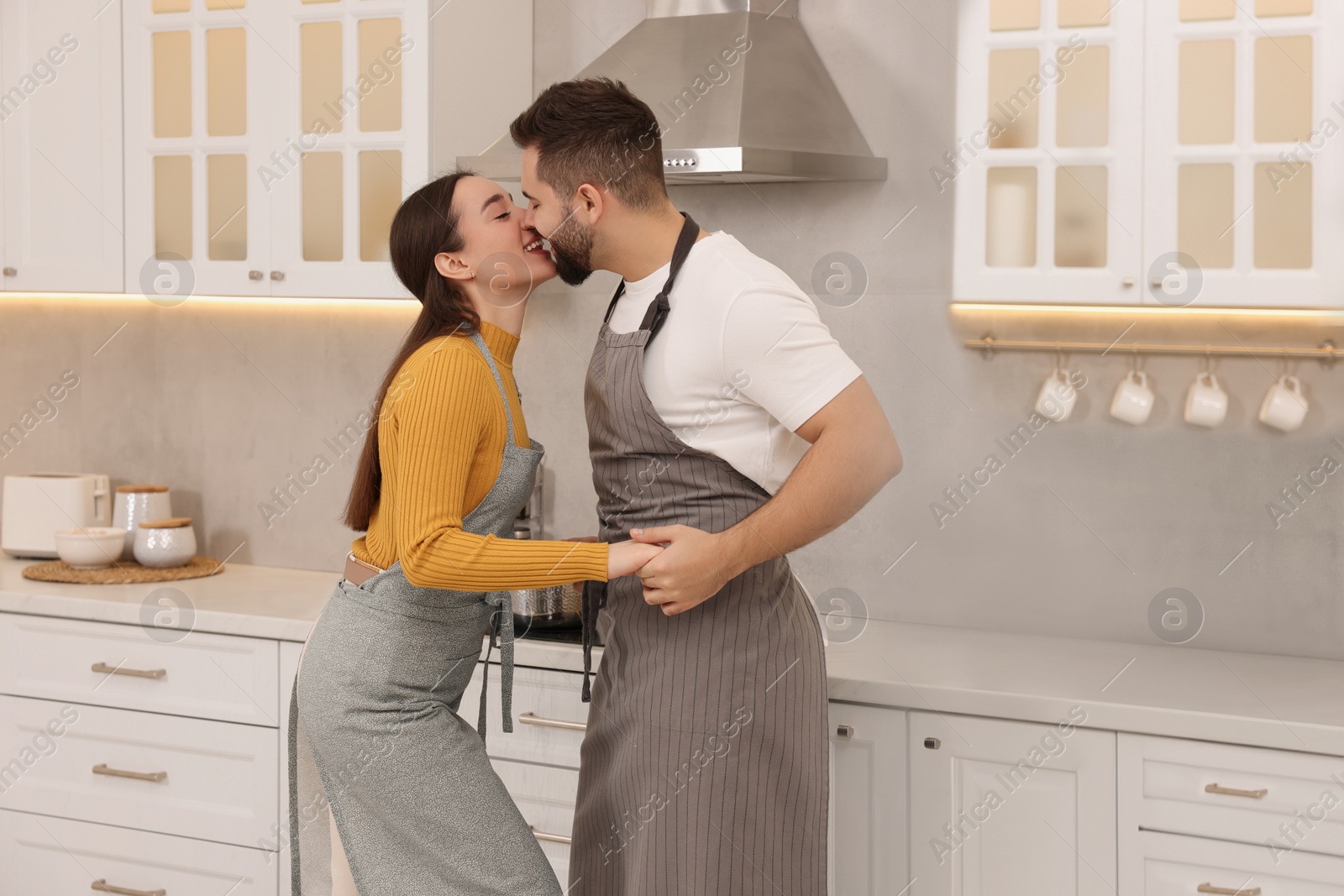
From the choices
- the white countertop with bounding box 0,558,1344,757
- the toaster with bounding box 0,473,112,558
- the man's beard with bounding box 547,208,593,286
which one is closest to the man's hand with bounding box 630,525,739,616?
the man's beard with bounding box 547,208,593,286

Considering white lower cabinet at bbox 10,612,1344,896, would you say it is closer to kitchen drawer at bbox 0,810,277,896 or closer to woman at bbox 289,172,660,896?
kitchen drawer at bbox 0,810,277,896

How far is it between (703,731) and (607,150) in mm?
756

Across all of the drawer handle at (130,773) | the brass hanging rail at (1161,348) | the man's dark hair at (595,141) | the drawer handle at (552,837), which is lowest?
the drawer handle at (552,837)

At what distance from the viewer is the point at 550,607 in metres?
2.31

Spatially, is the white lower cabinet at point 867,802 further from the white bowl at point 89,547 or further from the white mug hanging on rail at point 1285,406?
the white bowl at point 89,547

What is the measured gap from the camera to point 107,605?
252 centimetres

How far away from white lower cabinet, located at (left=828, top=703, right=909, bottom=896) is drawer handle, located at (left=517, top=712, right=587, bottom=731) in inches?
18.1

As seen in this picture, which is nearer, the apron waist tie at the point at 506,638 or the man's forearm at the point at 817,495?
the man's forearm at the point at 817,495

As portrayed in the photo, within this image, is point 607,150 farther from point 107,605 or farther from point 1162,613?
point 107,605

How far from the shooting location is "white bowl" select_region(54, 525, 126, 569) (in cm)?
278

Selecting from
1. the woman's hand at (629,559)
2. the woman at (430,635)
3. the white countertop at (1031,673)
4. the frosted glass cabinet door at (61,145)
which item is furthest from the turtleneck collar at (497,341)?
the frosted glass cabinet door at (61,145)

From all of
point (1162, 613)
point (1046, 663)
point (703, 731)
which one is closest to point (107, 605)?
point (703, 731)

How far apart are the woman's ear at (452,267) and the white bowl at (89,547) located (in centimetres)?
162

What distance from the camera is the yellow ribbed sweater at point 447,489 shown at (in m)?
1.43
